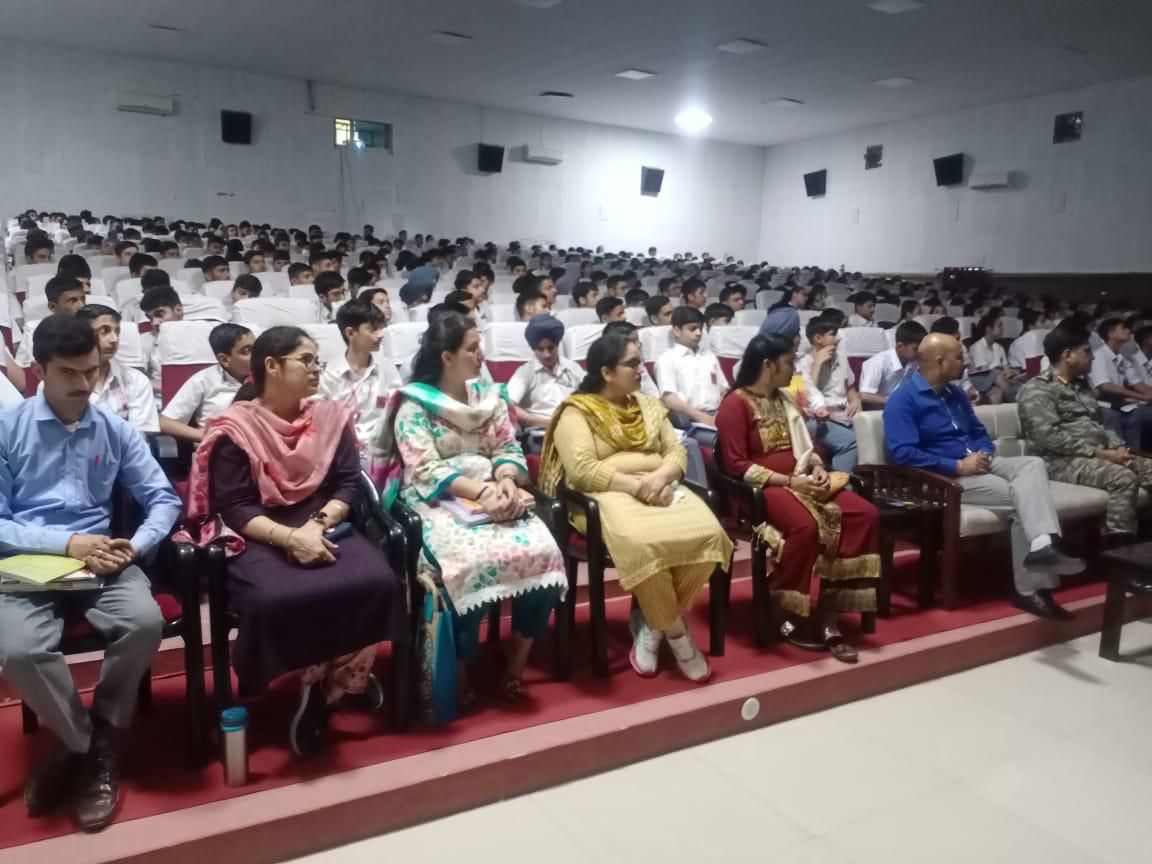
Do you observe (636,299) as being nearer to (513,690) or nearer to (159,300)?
(159,300)

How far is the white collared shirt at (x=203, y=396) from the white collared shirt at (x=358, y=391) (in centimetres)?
30

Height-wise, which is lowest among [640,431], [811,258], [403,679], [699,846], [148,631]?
[699,846]

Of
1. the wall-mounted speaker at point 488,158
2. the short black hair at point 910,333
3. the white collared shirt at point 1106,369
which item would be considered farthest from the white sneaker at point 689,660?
the wall-mounted speaker at point 488,158

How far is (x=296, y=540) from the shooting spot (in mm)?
1858

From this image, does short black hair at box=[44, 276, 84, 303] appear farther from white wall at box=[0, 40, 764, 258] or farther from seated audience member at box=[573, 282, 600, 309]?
white wall at box=[0, 40, 764, 258]

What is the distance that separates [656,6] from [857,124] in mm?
6946

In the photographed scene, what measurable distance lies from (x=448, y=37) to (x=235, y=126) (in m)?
4.17

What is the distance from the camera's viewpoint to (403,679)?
1964mm

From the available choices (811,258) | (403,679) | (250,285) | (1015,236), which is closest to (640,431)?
(403,679)

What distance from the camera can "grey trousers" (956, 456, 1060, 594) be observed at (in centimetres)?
279

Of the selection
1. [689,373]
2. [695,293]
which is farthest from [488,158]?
[689,373]

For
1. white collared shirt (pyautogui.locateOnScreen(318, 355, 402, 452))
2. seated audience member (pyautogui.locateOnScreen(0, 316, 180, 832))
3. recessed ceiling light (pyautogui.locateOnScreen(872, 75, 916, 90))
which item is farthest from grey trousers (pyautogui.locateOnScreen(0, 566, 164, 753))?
recessed ceiling light (pyautogui.locateOnScreen(872, 75, 916, 90))

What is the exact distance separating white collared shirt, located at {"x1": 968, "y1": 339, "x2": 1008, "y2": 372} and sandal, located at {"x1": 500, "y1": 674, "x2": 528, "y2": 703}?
4238mm

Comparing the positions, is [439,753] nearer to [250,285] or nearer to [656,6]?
[250,285]
